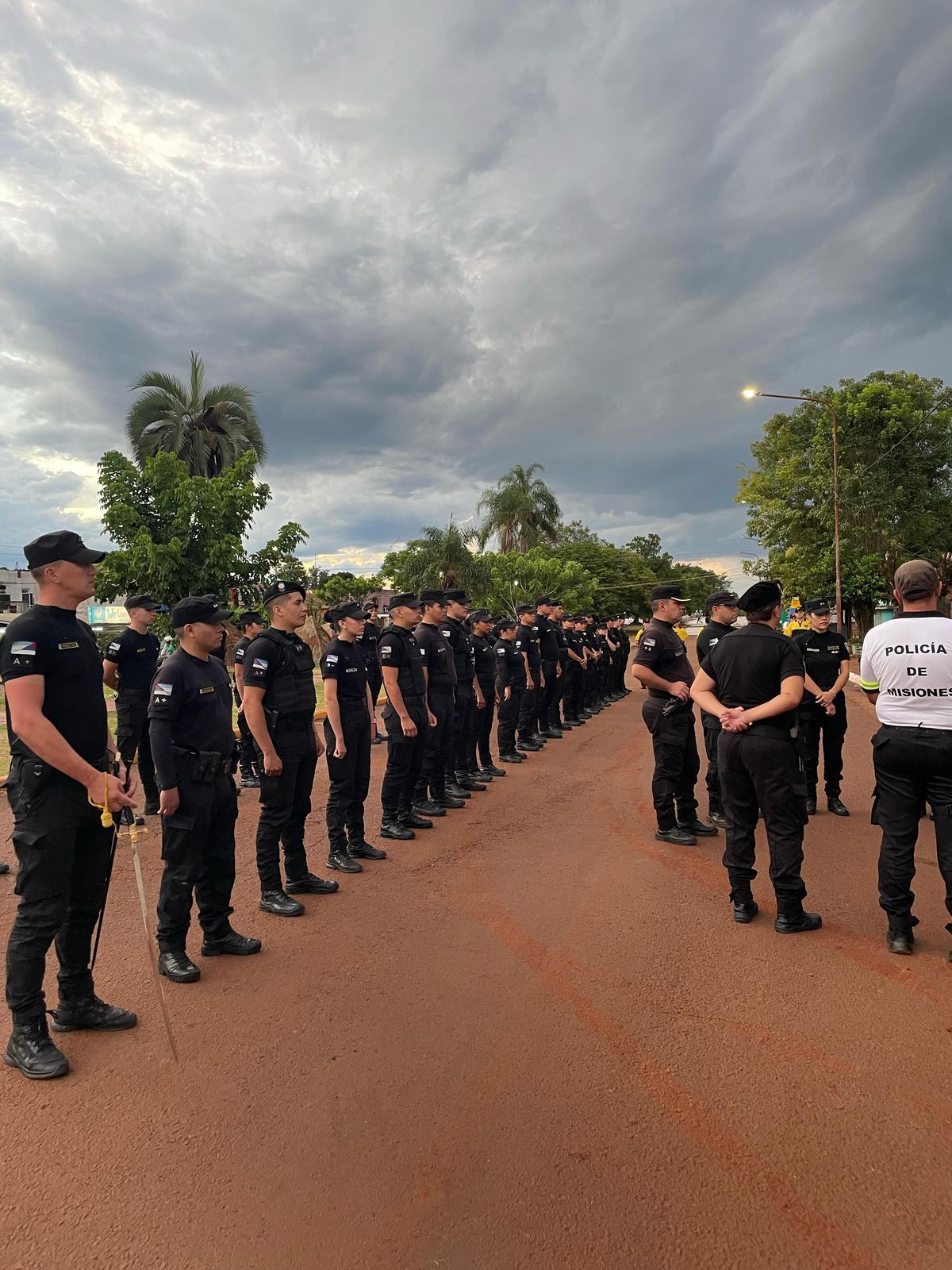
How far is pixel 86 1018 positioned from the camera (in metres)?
3.12

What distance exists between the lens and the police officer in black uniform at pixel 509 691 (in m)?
9.45

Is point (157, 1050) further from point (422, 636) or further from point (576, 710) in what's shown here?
point (576, 710)

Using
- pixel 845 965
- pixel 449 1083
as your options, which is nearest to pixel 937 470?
pixel 845 965

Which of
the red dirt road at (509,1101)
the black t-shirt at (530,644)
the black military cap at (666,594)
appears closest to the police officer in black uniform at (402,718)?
the red dirt road at (509,1101)

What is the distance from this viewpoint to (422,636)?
682 cm

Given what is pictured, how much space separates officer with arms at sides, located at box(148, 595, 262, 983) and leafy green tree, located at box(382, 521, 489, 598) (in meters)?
26.2

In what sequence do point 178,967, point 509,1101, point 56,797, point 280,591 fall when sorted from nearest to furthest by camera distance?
point 509,1101
point 56,797
point 178,967
point 280,591

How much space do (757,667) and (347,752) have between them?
3000 mm

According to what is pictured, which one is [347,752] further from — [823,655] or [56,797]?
[823,655]

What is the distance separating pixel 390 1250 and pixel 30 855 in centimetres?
205

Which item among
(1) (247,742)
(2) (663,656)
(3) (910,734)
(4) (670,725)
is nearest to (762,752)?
(3) (910,734)

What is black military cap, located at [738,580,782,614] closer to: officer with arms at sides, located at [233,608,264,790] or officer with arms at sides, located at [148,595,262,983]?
officer with arms at sides, located at [148,595,262,983]

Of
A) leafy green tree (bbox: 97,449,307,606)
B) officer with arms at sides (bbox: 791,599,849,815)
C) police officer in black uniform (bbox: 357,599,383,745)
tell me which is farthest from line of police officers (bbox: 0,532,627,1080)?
leafy green tree (bbox: 97,449,307,606)

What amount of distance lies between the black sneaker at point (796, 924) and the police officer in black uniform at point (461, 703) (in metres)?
3.97
